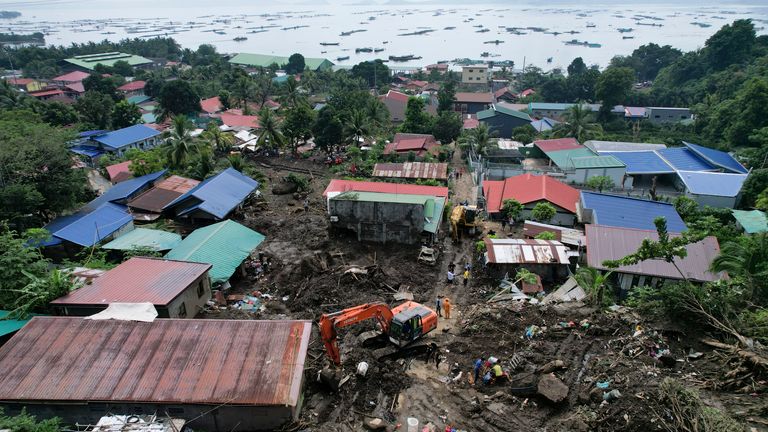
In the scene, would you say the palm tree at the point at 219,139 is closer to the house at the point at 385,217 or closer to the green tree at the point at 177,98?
the green tree at the point at 177,98

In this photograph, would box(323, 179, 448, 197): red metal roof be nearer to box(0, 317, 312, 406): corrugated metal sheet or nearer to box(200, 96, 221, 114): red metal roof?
box(0, 317, 312, 406): corrugated metal sheet

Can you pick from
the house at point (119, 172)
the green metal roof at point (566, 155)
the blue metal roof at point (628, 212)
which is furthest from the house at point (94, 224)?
the green metal roof at point (566, 155)

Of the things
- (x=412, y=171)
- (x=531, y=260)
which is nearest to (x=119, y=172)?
(x=412, y=171)

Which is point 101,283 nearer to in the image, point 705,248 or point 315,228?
point 315,228

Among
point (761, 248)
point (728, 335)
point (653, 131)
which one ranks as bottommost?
point (653, 131)

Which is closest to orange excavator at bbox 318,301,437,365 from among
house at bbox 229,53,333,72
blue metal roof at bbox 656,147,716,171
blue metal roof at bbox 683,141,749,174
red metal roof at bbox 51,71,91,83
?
blue metal roof at bbox 656,147,716,171

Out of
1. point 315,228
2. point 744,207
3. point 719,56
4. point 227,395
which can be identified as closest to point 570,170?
point 744,207
